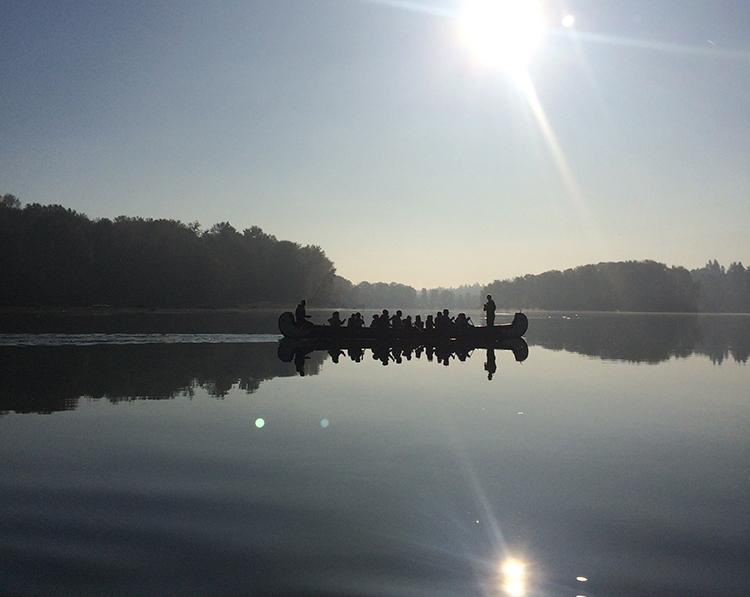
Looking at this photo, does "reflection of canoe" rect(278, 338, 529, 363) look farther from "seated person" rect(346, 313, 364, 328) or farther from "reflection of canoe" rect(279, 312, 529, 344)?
"seated person" rect(346, 313, 364, 328)

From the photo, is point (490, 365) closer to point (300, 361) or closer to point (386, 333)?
point (300, 361)

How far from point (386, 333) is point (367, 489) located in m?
28.1

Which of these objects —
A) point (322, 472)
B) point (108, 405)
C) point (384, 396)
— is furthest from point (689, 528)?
point (108, 405)

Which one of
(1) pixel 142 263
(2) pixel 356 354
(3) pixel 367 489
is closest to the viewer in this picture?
(3) pixel 367 489

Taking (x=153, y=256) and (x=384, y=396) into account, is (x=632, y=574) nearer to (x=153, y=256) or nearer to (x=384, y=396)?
(x=384, y=396)

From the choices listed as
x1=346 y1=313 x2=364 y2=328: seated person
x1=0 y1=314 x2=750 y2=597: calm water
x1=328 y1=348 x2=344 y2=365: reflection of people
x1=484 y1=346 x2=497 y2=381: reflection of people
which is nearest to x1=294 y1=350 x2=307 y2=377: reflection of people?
x1=328 y1=348 x2=344 y2=365: reflection of people

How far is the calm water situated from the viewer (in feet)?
19.0

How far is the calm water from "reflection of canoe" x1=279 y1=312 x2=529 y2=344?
17443 mm

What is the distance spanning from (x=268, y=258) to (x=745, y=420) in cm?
11924

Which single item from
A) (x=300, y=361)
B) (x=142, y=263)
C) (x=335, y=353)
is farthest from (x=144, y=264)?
(x=300, y=361)

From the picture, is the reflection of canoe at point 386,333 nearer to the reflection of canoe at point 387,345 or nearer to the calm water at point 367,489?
the reflection of canoe at point 387,345

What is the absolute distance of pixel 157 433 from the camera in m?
11.5

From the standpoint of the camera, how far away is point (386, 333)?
120 feet

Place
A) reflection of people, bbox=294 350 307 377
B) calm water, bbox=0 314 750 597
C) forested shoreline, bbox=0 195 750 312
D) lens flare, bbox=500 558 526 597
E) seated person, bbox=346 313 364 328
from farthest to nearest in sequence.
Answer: forested shoreline, bbox=0 195 750 312, seated person, bbox=346 313 364 328, reflection of people, bbox=294 350 307 377, calm water, bbox=0 314 750 597, lens flare, bbox=500 558 526 597
